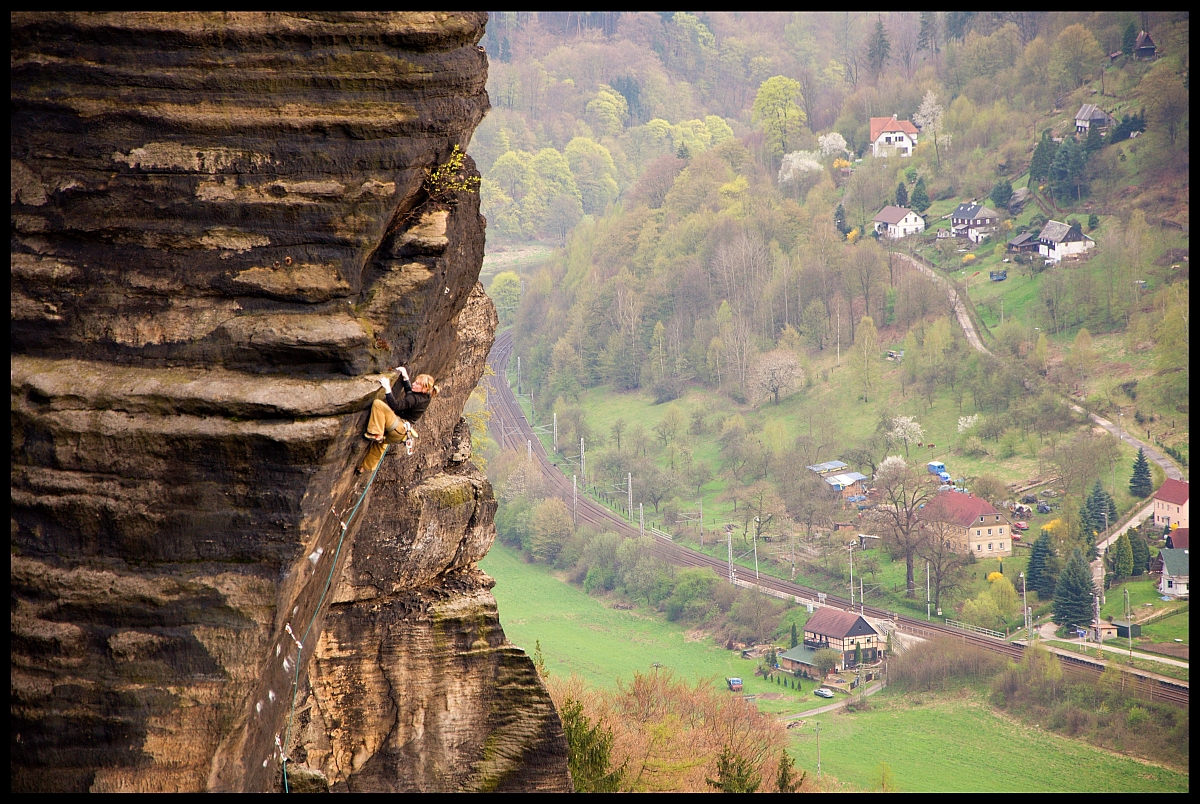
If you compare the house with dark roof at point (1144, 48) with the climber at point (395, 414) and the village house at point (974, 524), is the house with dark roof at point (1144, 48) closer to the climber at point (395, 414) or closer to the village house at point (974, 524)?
the village house at point (974, 524)

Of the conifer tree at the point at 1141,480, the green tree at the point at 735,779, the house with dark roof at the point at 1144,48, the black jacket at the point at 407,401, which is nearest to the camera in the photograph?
the black jacket at the point at 407,401

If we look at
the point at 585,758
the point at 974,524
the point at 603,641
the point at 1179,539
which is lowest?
the point at 585,758

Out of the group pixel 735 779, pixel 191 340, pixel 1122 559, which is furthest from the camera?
pixel 1122 559

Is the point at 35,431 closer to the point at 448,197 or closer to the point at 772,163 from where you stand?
the point at 448,197

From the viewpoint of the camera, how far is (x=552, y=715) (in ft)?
37.7

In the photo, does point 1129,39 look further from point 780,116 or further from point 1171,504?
point 1171,504

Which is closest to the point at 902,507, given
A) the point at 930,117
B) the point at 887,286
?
the point at 887,286

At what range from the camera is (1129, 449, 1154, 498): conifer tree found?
203ft

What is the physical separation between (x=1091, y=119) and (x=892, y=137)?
59.7 feet

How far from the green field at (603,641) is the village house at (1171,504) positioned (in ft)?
80.5

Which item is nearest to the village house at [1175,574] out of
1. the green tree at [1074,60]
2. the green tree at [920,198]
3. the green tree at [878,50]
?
the green tree at [920,198]

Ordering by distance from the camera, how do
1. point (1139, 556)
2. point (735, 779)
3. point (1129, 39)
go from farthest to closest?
1. point (1129, 39)
2. point (1139, 556)
3. point (735, 779)

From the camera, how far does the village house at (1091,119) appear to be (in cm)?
9031

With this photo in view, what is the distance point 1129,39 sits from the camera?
312ft
